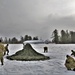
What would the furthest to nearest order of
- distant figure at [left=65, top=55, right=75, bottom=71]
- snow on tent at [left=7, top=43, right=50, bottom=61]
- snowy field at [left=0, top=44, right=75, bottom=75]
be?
snow on tent at [left=7, top=43, right=50, bottom=61] → distant figure at [left=65, top=55, right=75, bottom=71] → snowy field at [left=0, top=44, right=75, bottom=75]

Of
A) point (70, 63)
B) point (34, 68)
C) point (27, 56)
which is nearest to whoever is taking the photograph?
point (70, 63)

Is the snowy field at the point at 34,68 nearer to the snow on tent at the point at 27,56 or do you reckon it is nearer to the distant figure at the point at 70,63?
the distant figure at the point at 70,63

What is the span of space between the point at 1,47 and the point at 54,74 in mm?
4256

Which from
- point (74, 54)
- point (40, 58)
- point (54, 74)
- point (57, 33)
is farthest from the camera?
point (57, 33)

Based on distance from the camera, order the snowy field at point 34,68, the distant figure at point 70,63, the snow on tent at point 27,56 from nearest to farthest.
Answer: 1. the snowy field at point 34,68
2. the distant figure at point 70,63
3. the snow on tent at point 27,56

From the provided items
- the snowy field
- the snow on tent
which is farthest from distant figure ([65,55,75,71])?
the snow on tent

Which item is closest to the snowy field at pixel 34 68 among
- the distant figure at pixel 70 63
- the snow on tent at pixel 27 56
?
the distant figure at pixel 70 63

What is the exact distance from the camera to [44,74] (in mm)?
8984

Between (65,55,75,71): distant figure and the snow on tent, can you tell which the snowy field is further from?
the snow on tent

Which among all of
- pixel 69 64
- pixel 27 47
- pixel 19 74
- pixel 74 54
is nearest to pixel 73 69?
pixel 69 64

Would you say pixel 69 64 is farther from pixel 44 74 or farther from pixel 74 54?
pixel 74 54

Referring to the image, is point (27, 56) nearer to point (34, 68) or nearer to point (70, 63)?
point (34, 68)

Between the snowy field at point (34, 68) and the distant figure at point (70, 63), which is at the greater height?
the distant figure at point (70, 63)

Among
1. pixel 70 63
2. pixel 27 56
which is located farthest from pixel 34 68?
pixel 27 56
